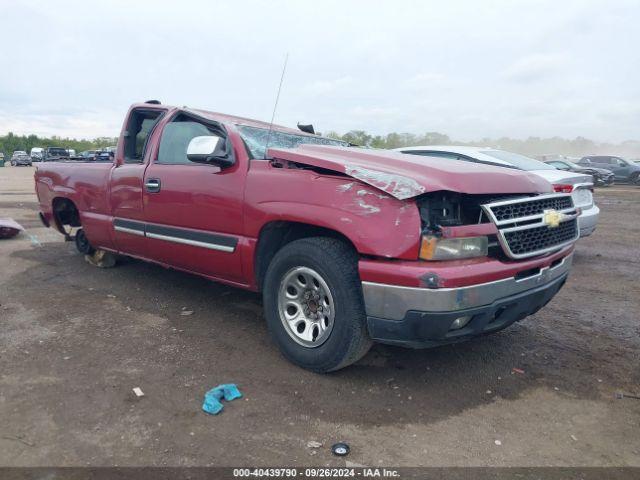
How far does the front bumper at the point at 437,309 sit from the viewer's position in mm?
2654

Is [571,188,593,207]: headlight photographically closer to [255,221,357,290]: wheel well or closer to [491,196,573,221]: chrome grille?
[491,196,573,221]: chrome grille

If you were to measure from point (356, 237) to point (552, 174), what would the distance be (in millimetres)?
4808

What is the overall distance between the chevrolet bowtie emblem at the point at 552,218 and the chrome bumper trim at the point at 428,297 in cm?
47

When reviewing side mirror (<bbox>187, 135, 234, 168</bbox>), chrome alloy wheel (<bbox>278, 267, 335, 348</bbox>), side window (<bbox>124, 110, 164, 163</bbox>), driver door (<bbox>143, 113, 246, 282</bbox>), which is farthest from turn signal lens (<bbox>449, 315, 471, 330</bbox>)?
side window (<bbox>124, 110, 164, 163</bbox>)

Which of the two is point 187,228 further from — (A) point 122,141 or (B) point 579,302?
(B) point 579,302

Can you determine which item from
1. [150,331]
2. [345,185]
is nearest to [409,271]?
[345,185]

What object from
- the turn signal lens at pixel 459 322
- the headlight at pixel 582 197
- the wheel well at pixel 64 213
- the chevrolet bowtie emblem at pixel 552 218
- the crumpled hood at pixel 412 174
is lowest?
the turn signal lens at pixel 459 322

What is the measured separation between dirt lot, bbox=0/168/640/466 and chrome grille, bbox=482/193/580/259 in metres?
0.92

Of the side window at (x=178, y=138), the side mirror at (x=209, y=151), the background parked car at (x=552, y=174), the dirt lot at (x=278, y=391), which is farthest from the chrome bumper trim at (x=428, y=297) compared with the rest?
the background parked car at (x=552, y=174)

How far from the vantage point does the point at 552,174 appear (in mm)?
6559

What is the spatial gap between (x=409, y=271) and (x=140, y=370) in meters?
1.93

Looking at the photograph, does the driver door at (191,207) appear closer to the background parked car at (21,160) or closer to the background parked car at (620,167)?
the background parked car at (620,167)

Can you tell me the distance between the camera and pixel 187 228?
4031mm

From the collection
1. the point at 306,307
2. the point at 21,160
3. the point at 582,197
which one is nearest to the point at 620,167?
the point at 582,197
